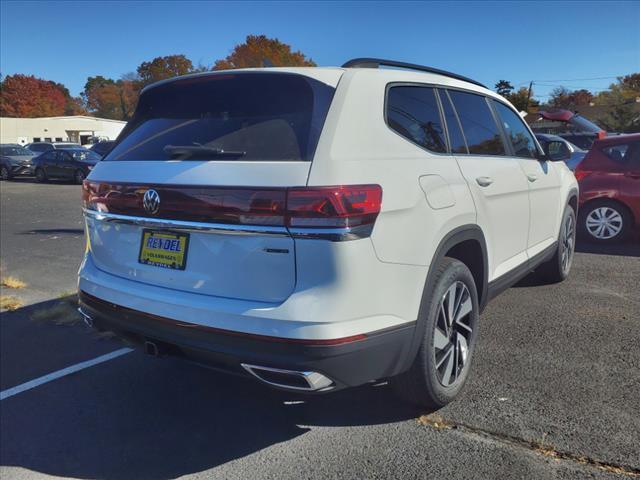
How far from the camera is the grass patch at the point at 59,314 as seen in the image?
5094mm

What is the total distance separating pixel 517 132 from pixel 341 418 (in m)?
2.84

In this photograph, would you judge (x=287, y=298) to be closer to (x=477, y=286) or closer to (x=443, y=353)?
(x=443, y=353)

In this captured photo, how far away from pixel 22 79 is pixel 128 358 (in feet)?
369

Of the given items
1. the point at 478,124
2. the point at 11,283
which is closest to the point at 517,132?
the point at 478,124

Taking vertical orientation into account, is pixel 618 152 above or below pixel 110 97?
below

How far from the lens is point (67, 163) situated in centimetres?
2288

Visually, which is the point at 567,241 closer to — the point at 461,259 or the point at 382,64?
the point at 461,259

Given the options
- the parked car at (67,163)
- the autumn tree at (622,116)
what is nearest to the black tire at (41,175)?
the parked car at (67,163)

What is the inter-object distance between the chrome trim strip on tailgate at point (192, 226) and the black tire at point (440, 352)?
92cm

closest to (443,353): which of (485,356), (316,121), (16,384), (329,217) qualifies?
(485,356)

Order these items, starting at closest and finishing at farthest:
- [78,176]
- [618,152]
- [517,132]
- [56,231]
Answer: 1. [517,132]
2. [618,152]
3. [56,231]
4. [78,176]

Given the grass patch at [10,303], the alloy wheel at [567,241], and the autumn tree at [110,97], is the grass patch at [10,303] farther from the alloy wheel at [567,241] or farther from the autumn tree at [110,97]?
the autumn tree at [110,97]

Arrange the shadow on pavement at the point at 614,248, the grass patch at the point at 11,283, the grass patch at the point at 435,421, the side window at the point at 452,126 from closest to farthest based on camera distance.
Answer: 1. the grass patch at the point at 435,421
2. the side window at the point at 452,126
3. the grass patch at the point at 11,283
4. the shadow on pavement at the point at 614,248

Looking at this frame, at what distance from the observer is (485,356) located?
392 cm
